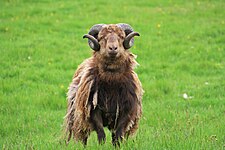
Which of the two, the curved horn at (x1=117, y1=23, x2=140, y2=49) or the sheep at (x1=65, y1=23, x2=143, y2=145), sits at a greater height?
the curved horn at (x1=117, y1=23, x2=140, y2=49)

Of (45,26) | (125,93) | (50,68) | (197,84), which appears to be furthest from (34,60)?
(125,93)

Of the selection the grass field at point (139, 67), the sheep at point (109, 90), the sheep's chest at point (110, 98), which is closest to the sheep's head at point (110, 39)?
the sheep at point (109, 90)

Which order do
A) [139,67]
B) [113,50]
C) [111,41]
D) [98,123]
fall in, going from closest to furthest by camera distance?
[113,50] < [111,41] < [98,123] < [139,67]

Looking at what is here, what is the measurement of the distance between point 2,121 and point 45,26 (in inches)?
331

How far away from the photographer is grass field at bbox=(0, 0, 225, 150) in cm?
771

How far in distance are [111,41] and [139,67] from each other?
6.46 metres

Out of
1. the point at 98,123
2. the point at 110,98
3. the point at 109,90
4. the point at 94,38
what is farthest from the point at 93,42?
the point at 98,123

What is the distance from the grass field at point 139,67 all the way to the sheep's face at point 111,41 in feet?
4.24

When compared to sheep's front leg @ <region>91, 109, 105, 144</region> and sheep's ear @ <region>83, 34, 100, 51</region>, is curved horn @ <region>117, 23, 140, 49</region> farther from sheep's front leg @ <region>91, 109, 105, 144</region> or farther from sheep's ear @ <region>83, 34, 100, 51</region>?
sheep's front leg @ <region>91, 109, 105, 144</region>

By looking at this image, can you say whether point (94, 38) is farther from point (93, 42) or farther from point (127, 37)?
point (127, 37)

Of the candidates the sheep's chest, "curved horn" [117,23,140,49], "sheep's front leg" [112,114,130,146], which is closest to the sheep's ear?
"curved horn" [117,23,140,49]

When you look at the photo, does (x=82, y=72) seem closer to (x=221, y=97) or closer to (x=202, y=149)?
(x=202, y=149)

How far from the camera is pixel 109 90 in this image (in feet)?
22.2

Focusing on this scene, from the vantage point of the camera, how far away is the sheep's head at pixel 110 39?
21.1 feet
